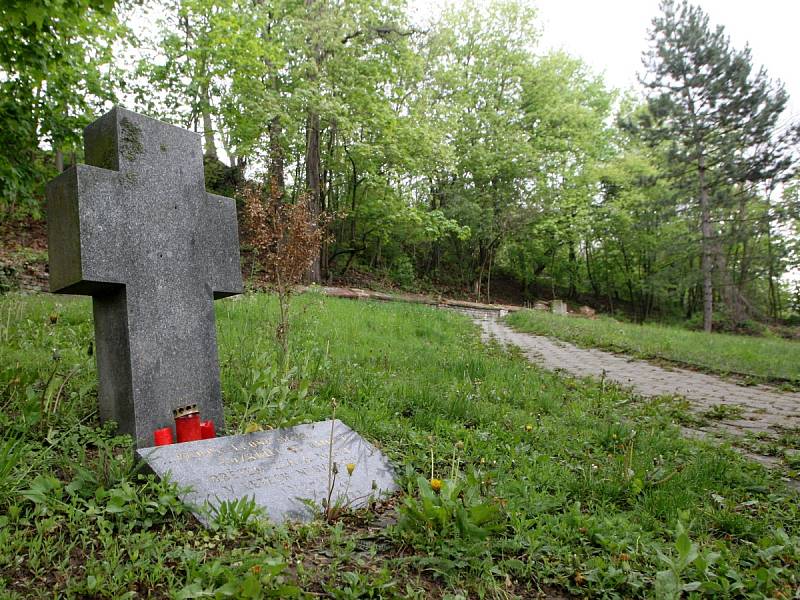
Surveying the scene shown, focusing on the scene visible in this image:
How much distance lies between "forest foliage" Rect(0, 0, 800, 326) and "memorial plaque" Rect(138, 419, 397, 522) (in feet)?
8.08

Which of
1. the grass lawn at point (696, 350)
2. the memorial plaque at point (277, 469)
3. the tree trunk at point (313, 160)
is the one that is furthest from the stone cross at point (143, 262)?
the tree trunk at point (313, 160)

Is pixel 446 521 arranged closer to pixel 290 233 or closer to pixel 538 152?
pixel 290 233

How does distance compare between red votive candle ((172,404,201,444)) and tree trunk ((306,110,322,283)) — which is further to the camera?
tree trunk ((306,110,322,283))

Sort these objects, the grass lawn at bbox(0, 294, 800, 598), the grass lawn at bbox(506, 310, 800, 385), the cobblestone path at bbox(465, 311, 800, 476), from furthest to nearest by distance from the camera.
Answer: the grass lawn at bbox(506, 310, 800, 385) → the cobblestone path at bbox(465, 311, 800, 476) → the grass lawn at bbox(0, 294, 800, 598)

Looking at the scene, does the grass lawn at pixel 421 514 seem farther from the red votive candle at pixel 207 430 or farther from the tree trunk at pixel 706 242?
the tree trunk at pixel 706 242

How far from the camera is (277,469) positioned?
9.39 ft

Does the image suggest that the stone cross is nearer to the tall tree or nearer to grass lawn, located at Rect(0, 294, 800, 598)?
grass lawn, located at Rect(0, 294, 800, 598)

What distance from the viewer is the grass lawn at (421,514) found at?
2.02 meters

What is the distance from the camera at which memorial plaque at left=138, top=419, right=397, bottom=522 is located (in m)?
2.61

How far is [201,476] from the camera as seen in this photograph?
267 cm

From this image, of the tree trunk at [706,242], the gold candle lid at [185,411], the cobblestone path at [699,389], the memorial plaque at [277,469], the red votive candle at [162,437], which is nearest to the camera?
the memorial plaque at [277,469]

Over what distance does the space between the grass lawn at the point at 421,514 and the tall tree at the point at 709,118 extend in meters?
17.0

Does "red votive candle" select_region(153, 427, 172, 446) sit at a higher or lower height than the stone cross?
lower

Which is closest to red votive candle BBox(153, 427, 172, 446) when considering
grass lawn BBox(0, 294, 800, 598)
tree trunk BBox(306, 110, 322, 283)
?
grass lawn BBox(0, 294, 800, 598)
